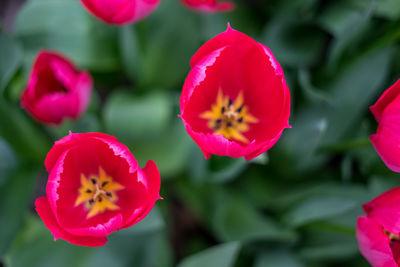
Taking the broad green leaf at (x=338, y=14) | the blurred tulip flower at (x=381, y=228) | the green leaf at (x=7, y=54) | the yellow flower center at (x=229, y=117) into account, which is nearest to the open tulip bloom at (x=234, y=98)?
the yellow flower center at (x=229, y=117)

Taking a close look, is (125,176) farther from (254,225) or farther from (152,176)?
(254,225)

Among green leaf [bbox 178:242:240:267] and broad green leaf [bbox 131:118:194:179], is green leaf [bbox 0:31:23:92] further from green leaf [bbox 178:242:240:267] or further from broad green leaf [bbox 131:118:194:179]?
green leaf [bbox 178:242:240:267]

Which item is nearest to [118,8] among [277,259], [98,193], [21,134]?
[98,193]

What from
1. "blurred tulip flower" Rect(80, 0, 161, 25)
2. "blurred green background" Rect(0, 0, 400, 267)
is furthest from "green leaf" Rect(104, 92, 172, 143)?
"blurred tulip flower" Rect(80, 0, 161, 25)

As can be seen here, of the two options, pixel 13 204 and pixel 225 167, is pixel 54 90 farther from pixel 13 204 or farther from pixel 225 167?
pixel 225 167

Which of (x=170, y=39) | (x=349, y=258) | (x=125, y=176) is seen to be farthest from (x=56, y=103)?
(x=349, y=258)

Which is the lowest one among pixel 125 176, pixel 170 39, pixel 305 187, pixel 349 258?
pixel 349 258
